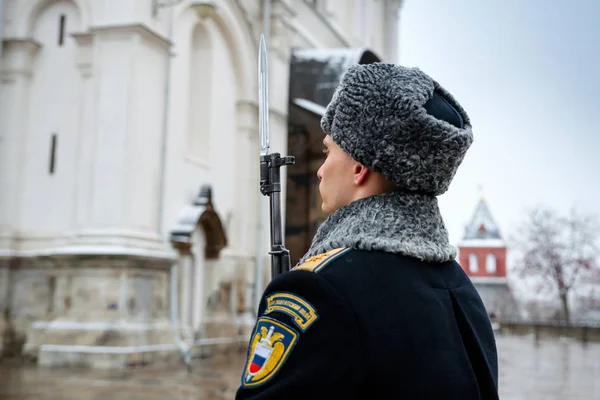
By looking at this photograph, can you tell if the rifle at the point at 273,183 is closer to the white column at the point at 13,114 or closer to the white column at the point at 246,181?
the white column at the point at 13,114

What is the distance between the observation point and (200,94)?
14359 millimetres

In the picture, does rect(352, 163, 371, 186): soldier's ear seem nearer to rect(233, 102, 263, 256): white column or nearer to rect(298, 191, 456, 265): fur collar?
rect(298, 191, 456, 265): fur collar

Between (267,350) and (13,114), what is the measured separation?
11681 mm

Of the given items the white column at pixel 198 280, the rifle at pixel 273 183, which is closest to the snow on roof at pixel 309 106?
the white column at pixel 198 280

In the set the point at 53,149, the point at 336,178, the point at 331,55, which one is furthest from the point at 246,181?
the point at 336,178

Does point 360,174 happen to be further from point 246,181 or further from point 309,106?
point 309,106

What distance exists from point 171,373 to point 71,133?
4345 millimetres

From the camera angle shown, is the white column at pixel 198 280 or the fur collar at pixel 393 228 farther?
the white column at pixel 198 280

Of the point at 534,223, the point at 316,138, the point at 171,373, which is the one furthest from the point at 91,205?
the point at 534,223

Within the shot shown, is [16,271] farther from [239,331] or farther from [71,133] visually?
[239,331]

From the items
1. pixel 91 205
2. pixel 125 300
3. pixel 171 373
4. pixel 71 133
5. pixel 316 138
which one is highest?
pixel 316 138

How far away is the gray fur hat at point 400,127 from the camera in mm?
1527

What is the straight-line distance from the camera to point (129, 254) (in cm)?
1070

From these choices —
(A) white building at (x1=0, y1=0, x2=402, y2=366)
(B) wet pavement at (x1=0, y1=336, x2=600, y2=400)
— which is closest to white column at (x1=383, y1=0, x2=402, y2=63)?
(A) white building at (x1=0, y1=0, x2=402, y2=366)
